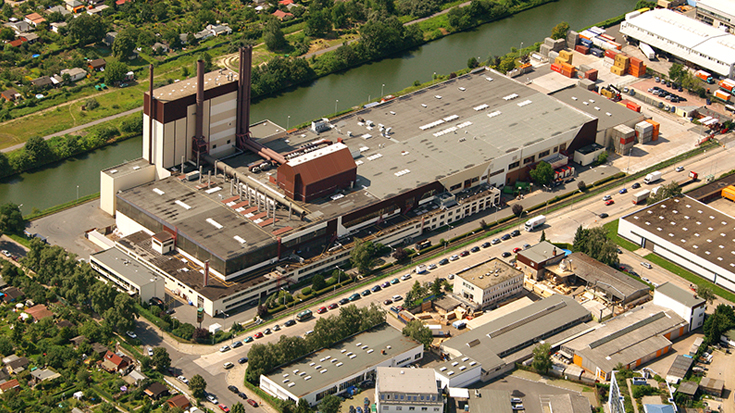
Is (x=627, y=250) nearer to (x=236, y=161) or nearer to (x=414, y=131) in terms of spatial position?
(x=414, y=131)

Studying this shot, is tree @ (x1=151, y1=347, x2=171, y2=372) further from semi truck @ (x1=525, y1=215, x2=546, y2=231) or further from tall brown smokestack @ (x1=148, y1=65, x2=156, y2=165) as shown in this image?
semi truck @ (x1=525, y1=215, x2=546, y2=231)

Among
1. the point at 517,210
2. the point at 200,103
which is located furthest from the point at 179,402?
the point at 517,210

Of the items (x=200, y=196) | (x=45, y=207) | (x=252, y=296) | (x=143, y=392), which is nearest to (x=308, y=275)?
(x=252, y=296)

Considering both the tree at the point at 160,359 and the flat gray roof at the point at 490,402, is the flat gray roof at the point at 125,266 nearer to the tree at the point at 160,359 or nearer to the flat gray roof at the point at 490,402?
the tree at the point at 160,359

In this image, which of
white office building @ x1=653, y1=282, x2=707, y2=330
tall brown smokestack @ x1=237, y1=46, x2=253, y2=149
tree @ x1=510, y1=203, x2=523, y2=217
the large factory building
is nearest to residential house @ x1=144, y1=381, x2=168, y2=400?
the large factory building

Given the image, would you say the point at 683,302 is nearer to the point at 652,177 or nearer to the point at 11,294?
the point at 652,177
